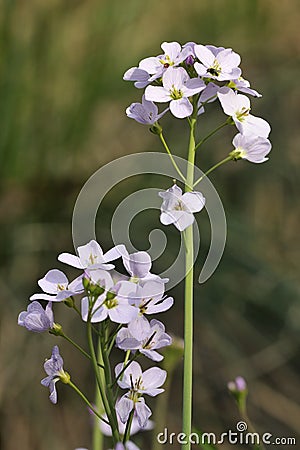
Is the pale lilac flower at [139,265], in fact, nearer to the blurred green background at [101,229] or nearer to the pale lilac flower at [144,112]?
the pale lilac flower at [144,112]

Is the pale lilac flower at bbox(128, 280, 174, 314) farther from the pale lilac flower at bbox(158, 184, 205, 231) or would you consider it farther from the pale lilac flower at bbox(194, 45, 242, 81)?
the pale lilac flower at bbox(194, 45, 242, 81)

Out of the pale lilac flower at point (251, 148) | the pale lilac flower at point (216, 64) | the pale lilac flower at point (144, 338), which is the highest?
the pale lilac flower at point (216, 64)

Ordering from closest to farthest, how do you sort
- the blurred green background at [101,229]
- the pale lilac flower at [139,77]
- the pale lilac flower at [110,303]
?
the pale lilac flower at [110,303], the pale lilac flower at [139,77], the blurred green background at [101,229]

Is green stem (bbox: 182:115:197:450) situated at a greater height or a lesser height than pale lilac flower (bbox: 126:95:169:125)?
lesser

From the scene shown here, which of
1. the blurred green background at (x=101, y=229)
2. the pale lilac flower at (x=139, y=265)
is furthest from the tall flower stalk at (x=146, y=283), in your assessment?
the blurred green background at (x=101, y=229)

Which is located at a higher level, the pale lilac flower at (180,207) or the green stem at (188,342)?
the pale lilac flower at (180,207)

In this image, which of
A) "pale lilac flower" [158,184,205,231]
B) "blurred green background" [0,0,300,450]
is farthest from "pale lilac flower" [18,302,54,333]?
"blurred green background" [0,0,300,450]
